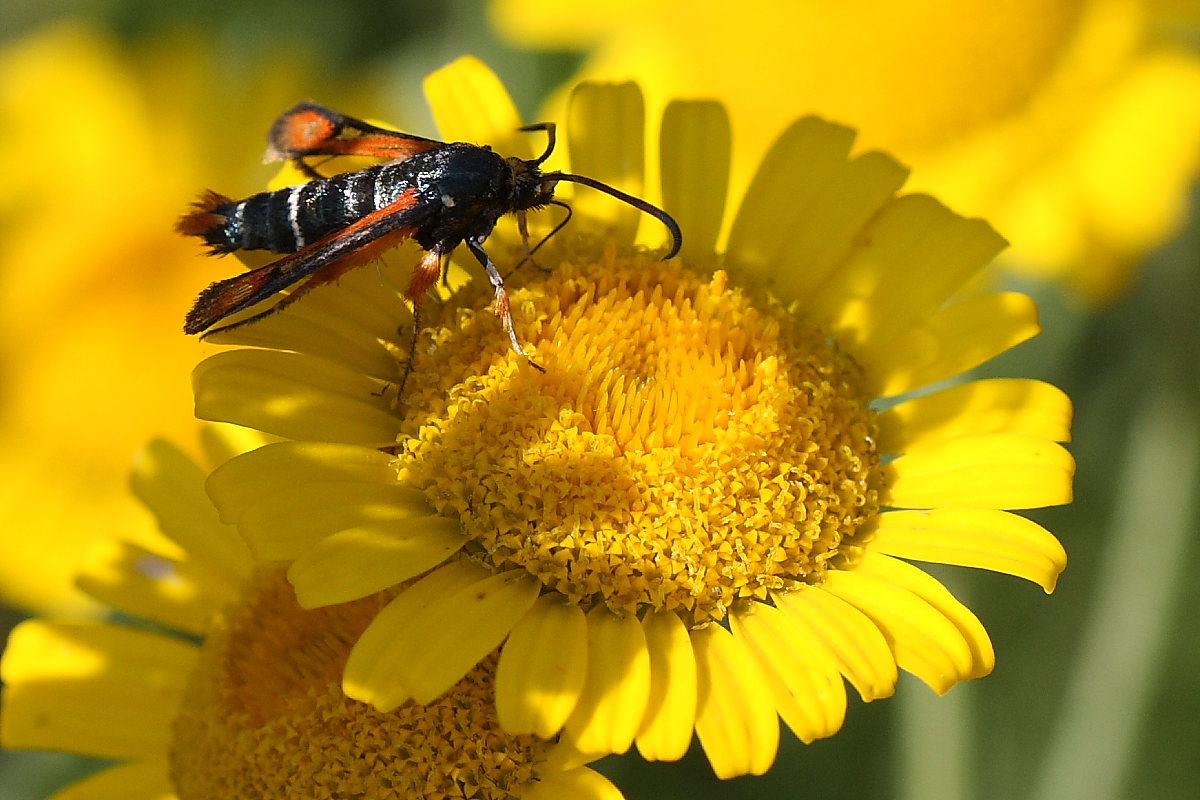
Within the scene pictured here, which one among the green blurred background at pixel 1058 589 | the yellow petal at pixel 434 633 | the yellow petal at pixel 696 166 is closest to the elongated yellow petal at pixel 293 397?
the yellow petal at pixel 434 633

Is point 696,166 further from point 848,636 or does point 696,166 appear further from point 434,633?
point 434,633

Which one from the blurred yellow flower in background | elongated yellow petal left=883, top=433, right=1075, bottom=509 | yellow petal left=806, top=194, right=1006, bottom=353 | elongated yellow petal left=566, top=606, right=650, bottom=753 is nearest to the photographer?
elongated yellow petal left=566, top=606, right=650, bottom=753

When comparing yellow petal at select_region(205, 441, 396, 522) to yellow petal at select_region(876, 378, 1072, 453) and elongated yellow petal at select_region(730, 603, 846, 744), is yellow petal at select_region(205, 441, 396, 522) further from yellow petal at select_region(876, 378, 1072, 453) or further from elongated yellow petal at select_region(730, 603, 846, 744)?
yellow petal at select_region(876, 378, 1072, 453)

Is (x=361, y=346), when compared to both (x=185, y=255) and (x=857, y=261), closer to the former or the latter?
(x=857, y=261)

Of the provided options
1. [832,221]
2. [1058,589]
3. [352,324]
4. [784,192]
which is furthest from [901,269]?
[1058,589]

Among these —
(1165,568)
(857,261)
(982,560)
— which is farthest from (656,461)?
(1165,568)

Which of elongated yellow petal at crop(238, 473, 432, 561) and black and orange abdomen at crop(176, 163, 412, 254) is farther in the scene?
black and orange abdomen at crop(176, 163, 412, 254)

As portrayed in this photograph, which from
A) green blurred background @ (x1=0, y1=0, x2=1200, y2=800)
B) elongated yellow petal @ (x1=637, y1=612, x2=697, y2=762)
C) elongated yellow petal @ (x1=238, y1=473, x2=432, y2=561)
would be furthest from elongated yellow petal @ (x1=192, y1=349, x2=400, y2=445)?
green blurred background @ (x1=0, y1=0, x2=1200, y2=800)

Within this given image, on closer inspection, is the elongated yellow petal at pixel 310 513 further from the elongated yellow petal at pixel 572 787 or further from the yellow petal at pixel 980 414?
the yellow petal at pixel 980 414
